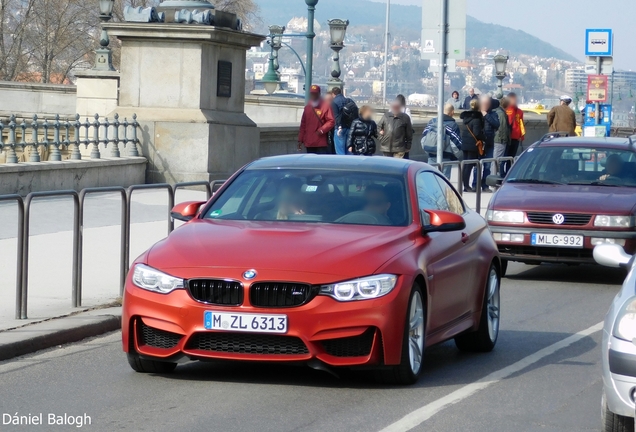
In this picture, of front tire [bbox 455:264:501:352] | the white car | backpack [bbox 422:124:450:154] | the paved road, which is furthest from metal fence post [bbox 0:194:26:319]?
backpack [bbox 422:124:450:154]

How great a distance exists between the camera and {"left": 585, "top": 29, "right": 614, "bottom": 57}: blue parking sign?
28.4m

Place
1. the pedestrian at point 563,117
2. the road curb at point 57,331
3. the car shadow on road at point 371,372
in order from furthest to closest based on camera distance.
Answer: the pedestrian at point 563,117 < the road curb at point 57,331 < the car shadow on road at point 371,372

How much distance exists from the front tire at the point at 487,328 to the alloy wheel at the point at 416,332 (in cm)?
126

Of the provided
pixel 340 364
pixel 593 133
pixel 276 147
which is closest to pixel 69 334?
pixel 340 364

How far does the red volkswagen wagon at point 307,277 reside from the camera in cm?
743

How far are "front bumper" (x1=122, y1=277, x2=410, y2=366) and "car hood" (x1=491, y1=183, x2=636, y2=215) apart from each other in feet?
22.1

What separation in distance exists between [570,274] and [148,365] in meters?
8.01

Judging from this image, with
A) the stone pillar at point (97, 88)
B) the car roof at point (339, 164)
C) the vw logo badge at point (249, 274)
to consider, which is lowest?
the vw logo badge at point (249, 274)

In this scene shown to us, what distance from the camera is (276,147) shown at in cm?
2523

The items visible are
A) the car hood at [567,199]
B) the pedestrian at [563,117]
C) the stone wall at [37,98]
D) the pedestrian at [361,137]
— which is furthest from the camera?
the stone wall at [37,98]

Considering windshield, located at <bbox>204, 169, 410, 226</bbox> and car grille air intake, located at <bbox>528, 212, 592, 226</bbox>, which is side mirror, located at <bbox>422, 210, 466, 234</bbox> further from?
car grille air intake, located at <bbox>528, 212, 592, 226</bbox>

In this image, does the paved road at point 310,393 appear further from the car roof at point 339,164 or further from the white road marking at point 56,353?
the car roof at point 339,164

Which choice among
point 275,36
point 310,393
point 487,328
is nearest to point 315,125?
point 487,328

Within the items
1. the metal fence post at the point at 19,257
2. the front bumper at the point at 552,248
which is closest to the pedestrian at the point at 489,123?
the front bumper at the point at 552,248
